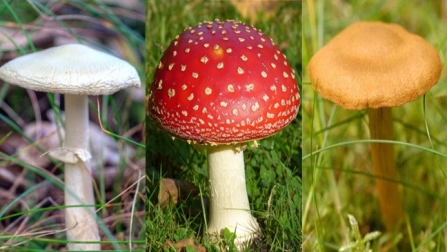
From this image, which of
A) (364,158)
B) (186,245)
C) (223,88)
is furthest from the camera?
(364,158)

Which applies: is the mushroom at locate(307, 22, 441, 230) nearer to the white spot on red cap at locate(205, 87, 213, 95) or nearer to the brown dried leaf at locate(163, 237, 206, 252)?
the white spot on red cap at locate(205, 87, 213, 95)

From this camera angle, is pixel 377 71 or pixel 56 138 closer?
pixel 377 71

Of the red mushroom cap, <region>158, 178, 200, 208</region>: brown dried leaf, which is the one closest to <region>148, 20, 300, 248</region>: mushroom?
the red mushroom cap

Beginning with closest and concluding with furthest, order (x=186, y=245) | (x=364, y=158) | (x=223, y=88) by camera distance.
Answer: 1. (x=223, y=88)
2. (x=186, y=245)
3. (x=364, y=158)

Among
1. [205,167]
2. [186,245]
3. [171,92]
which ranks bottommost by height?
[186,245]

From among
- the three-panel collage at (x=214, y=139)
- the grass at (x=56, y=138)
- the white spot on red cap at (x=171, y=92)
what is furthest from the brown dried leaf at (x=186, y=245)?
the white spot on red cap at (x=171, y=92)

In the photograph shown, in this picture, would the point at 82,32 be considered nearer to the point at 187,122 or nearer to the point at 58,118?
the point at 58,118

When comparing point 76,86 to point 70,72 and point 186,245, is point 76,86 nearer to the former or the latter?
point 70,72

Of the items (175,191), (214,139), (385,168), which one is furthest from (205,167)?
(385,168)
